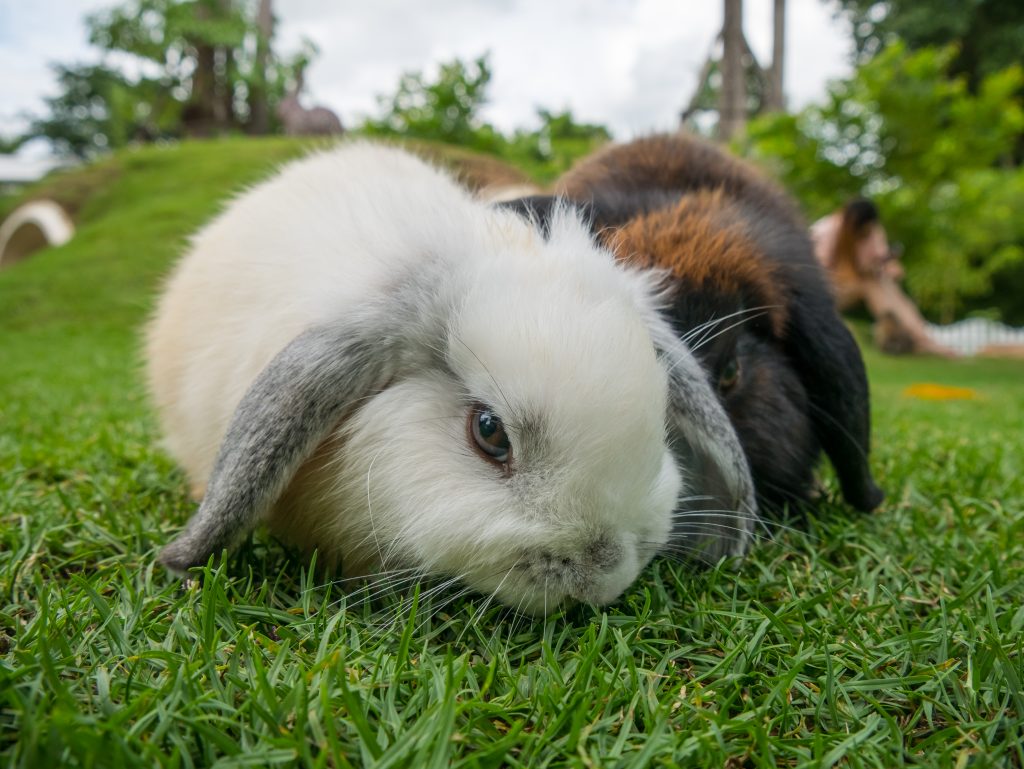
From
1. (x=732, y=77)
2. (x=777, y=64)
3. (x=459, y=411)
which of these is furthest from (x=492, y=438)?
(x=777, y=64)

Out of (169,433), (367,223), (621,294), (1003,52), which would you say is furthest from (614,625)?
(1003,52)

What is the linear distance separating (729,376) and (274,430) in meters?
1.40

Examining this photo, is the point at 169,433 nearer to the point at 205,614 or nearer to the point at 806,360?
the point at 205,614

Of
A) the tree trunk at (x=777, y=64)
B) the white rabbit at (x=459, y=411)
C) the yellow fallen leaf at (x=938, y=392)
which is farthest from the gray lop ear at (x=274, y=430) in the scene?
the tree trunk at (x=777, y=64)

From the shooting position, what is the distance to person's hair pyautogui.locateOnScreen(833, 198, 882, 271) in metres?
10.3

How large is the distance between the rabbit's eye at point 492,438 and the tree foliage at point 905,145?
11.4 metres

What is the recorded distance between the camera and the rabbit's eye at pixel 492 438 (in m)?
1.67

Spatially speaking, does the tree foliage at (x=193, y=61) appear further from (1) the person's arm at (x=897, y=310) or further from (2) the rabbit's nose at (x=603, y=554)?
(2) the rabbit's nose at (x=603, y=554)

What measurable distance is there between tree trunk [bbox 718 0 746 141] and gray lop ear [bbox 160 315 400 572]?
11.7 metres

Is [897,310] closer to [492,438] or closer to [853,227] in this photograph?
[853,227]

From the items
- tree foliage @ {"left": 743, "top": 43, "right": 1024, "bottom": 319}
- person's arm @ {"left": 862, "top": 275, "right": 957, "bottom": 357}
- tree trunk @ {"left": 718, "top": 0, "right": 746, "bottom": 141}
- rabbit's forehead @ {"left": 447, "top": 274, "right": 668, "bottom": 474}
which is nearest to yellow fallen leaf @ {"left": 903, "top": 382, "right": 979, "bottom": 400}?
person's arm @ {"left": 862, "top": 275, "right": 957, "bottom": 357}

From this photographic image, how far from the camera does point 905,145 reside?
12844 millimetres

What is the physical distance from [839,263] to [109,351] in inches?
411

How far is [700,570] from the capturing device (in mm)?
2094
